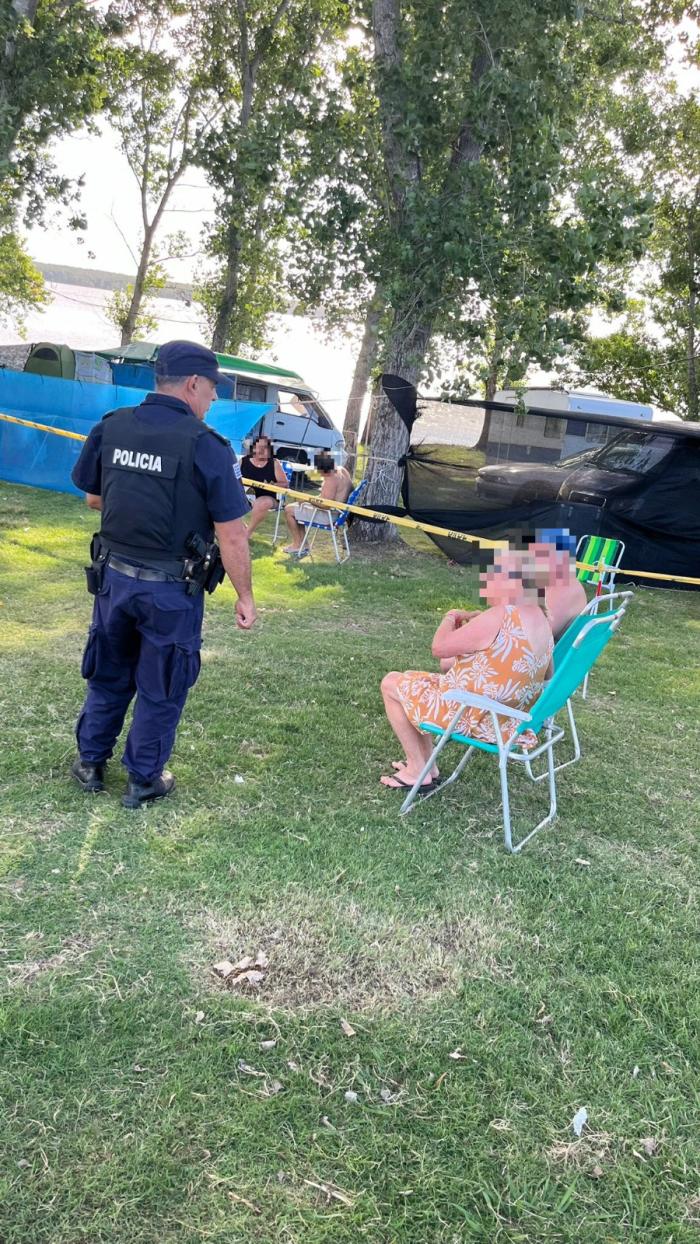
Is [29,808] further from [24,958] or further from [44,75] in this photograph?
[44,75]

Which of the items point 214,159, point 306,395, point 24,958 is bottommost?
point 24,958

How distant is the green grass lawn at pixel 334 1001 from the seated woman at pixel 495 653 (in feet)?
1.60

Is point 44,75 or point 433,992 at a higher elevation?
point 44,75

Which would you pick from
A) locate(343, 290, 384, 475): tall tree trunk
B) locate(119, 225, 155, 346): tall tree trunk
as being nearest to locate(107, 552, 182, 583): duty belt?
locate(343, 290, 384, 475): tall tree trunk

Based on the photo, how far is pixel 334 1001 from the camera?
2561 millimetres

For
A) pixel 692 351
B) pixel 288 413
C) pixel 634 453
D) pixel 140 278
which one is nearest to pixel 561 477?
pixel 634 453

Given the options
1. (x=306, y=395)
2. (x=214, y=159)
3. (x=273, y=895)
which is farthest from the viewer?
(x=306, y=395)

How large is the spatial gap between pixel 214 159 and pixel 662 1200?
11.0m

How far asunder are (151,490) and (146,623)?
1.76ft

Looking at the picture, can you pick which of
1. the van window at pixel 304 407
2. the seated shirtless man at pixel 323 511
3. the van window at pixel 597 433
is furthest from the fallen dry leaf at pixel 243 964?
the van window at pixel 304 407

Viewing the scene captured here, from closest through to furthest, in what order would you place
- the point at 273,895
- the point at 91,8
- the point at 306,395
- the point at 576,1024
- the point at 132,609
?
the point at 576,1024 < the point at 273,895 < the point at 132,609 < the point at 91,8 < the point at 306,395

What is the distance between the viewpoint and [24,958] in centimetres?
259

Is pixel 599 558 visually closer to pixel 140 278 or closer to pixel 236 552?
pixel 236 552

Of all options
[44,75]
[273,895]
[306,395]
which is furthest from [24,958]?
[306,395]
